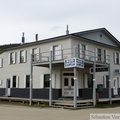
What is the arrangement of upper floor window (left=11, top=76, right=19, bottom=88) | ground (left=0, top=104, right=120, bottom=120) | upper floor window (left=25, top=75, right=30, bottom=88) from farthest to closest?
upper floor window (left=11, top=76, right=19, bottom=88) → upper floor window (left=25, top=75, right=30, bottom=88) → ground (left=0, top=104, right=120, bottom=120)

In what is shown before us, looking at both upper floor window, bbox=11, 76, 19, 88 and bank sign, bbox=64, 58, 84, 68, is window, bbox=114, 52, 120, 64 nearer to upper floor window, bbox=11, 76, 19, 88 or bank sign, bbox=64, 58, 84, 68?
bank sign, bbox=64, 58, 84, 68

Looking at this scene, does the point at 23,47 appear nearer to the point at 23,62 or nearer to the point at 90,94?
the point at 23,62

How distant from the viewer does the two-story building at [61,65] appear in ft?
73.3

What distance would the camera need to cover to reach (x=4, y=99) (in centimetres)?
2619

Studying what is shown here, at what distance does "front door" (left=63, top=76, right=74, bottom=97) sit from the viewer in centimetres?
2269

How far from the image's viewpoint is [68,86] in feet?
74.9

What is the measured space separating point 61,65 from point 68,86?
2.20m

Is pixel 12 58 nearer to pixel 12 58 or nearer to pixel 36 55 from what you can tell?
pixel 12 58

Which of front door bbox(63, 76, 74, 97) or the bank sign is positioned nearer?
the bank sign

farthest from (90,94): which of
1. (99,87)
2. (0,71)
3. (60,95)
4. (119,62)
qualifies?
(0,71)

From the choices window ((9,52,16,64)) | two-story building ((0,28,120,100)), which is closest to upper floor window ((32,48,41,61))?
two-story building ((0,28,120,100))

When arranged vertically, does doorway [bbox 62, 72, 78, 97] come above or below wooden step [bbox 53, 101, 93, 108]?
above

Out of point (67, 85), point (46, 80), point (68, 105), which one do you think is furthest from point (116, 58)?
point (68, 105)

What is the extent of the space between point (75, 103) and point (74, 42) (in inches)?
252
